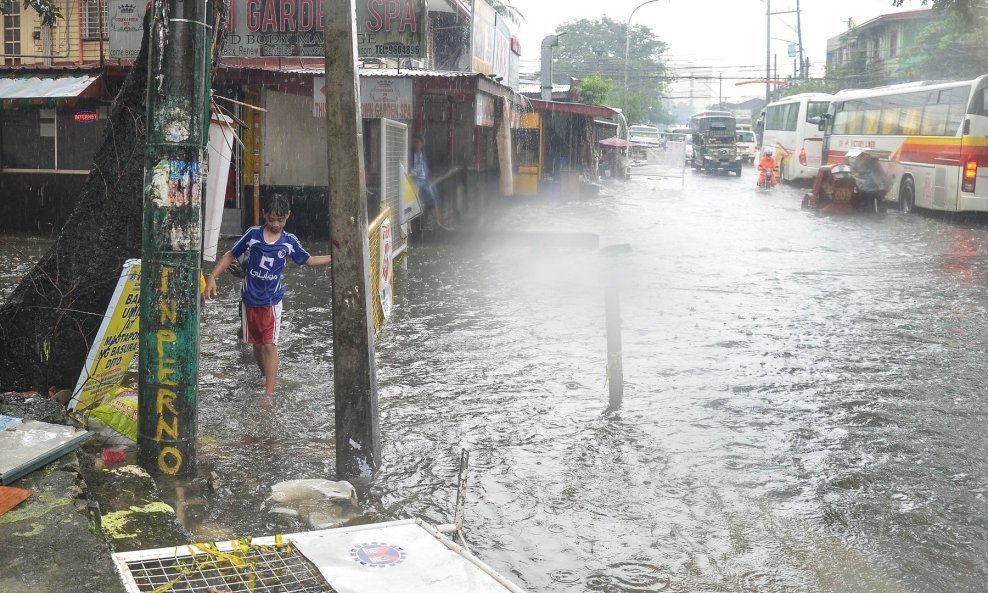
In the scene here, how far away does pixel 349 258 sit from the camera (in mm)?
5309

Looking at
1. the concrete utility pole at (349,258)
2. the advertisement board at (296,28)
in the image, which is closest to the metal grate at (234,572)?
the concrete utility pole at (349,258)

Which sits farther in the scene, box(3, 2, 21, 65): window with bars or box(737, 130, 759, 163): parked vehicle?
box(737, 130, 759, 163): parked vehicle

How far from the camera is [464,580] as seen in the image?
3.18m

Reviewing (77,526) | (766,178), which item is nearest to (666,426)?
(77,526)

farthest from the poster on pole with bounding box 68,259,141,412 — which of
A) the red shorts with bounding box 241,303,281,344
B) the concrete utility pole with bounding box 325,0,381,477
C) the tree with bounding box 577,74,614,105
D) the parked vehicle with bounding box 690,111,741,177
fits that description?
the parked vehicle with bounding box 690,111,741,177

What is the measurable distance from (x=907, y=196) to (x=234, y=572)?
24.2 m

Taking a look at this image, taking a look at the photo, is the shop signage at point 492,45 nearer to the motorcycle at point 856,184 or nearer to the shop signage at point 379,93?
the shop signage at point 379,93

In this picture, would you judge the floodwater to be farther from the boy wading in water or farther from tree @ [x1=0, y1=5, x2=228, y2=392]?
tree @ [x1=0, y1=5, x2=228, y2=392]

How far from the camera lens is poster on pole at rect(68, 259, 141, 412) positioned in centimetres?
550

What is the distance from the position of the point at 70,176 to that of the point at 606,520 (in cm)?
1515

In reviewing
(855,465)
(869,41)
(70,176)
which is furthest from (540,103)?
(869,41)

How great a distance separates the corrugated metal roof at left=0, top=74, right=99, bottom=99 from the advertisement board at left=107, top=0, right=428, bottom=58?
4.73ft

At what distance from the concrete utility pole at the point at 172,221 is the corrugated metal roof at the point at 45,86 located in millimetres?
11410

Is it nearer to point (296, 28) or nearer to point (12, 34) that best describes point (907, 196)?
point (296, 28)
